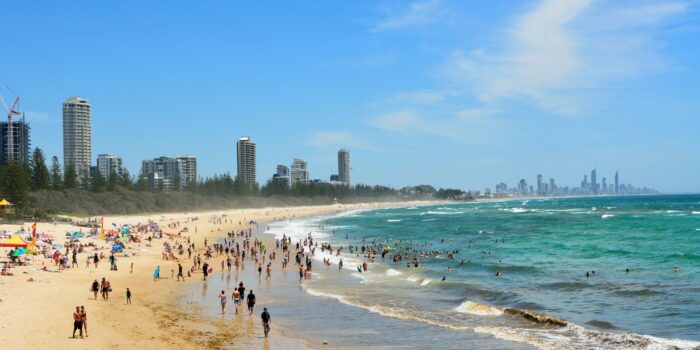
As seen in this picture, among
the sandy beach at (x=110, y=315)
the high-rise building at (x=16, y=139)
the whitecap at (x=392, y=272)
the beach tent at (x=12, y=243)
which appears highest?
the high-rise building at (x=16, y=139)

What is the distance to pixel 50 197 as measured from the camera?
86.6 metres

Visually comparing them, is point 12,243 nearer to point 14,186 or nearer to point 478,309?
point 478,309

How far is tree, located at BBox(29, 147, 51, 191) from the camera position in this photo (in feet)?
310

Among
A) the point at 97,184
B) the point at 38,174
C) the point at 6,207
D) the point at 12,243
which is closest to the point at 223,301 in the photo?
the point at 12,243

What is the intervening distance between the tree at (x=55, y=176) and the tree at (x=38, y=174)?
2.92m

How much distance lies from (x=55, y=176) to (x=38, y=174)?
7970mm

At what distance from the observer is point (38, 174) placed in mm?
94938

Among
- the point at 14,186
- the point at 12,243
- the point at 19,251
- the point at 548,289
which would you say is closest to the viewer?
the point at 548,289

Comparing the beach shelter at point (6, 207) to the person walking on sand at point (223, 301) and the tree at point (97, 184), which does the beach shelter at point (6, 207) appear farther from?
the person walking on sand at point (223, 301)

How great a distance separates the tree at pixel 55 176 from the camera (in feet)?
329

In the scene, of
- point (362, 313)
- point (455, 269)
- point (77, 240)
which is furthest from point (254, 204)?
point (362, 313)

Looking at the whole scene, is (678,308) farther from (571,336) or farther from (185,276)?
(185,276)

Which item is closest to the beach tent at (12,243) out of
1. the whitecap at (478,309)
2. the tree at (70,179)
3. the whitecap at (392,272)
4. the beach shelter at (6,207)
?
the whitecap at (392,272)

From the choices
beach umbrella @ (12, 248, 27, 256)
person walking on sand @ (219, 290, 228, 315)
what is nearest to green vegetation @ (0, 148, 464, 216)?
beach umbrella @ (12, 248, 27, 256)
